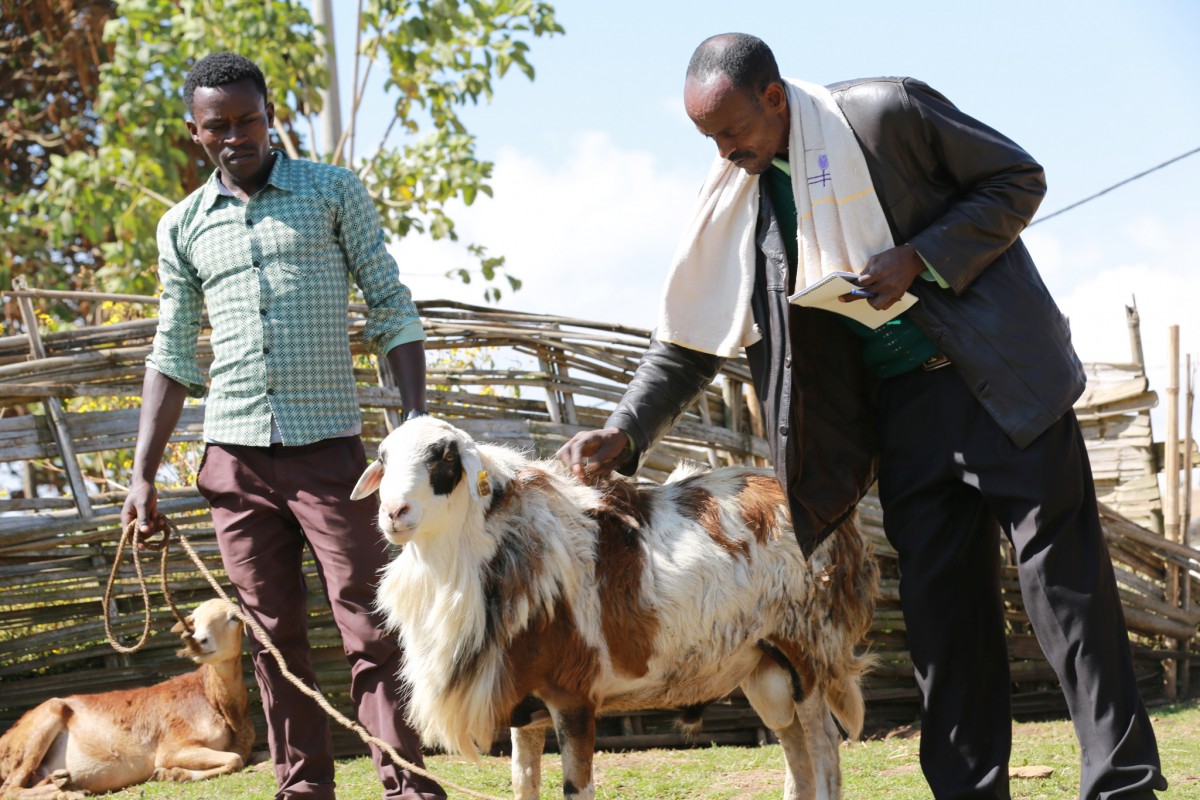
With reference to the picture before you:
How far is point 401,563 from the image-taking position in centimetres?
432

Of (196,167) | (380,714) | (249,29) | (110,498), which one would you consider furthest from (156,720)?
(196,167)

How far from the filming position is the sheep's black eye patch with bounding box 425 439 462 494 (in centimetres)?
414

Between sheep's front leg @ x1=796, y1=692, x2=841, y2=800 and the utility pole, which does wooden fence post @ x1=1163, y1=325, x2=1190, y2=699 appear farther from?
the utility pole

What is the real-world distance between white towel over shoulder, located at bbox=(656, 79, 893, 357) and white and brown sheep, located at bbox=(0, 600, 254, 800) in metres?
3.50

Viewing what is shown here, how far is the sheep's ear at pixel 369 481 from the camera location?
4242 millimetres

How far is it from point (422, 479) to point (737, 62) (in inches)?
66.1

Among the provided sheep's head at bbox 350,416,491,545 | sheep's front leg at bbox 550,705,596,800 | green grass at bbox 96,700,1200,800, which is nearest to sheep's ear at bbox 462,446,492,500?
sheep's head at bbox 350,416,491,545

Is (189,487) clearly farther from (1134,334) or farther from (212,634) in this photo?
(1134,334)

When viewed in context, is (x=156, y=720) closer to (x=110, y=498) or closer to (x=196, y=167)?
(x=110, y=498)

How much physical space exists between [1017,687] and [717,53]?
6780 millimetres

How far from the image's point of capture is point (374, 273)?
14.8 ft

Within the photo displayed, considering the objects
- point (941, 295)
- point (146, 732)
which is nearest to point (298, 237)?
point (941, 295)

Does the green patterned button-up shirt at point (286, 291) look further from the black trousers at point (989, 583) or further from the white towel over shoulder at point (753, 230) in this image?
the black trousers at point (989, 583)

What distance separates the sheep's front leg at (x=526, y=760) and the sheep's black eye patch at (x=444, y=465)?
987 mm
